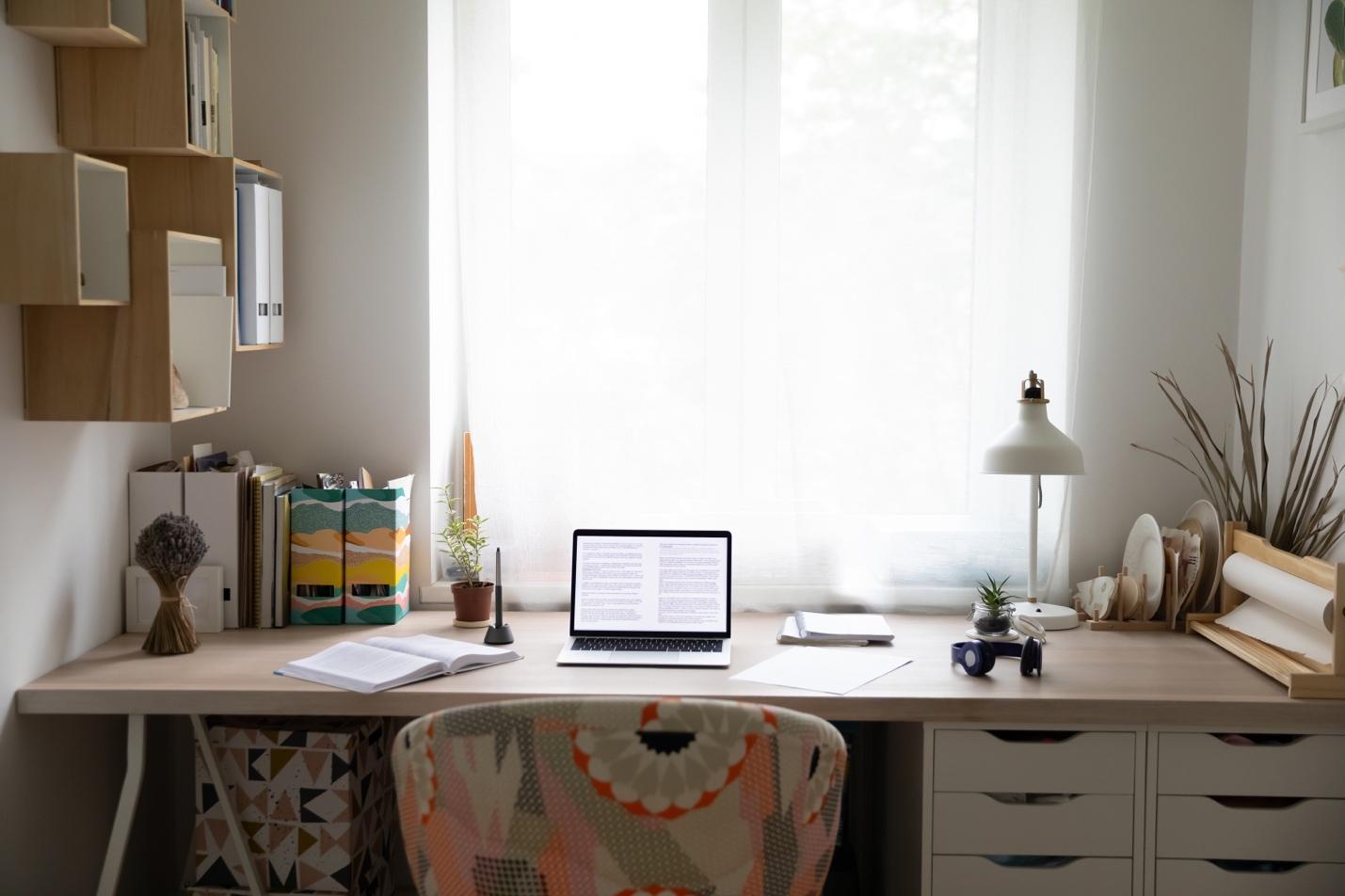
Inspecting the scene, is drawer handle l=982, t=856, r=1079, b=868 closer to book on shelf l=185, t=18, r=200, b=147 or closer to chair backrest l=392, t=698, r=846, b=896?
chair backrest l=392, t=698, r=846, b=896

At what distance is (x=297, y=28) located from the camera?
2654mm

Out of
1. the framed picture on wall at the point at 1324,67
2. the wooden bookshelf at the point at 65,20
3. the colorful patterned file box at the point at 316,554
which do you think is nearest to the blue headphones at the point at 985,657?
the framed picture on wall at the point at 1324,67

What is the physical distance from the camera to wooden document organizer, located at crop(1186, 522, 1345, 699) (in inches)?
81.8

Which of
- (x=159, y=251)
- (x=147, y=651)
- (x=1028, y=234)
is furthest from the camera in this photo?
(x=1028, y=234)

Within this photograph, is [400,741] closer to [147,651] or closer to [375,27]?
[147,651]

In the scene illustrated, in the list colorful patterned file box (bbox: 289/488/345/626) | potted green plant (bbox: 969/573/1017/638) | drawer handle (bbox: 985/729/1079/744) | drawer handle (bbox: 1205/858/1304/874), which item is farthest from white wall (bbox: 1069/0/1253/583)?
colorful patterned file box (bbox: 289/488/345/626)

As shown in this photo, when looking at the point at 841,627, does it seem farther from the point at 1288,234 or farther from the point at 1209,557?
the point at 1288,234

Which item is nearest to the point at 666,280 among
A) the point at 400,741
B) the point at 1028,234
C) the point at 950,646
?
the point at 1028,234

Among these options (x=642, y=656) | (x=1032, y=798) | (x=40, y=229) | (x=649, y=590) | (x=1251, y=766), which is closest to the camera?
(x=40, y=229)

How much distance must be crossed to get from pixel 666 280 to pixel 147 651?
1302 mm

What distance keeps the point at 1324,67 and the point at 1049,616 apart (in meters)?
1.16

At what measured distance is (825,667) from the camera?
7.51ft

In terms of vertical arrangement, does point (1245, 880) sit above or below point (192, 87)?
below

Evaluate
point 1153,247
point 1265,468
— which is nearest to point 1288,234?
point 1153,247
